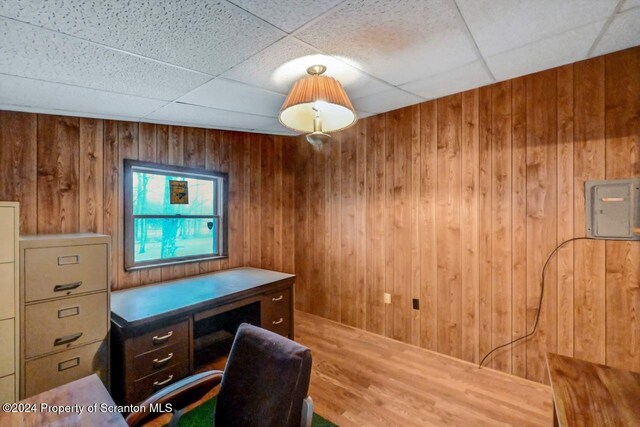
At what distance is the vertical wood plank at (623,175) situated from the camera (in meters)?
1.89

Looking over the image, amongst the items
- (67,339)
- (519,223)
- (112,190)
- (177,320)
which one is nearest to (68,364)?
(67,339)

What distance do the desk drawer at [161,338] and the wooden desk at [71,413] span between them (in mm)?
845

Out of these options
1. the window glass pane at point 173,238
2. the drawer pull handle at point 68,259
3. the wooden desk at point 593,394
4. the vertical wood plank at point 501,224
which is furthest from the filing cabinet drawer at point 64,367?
the vertical wood plank at point 501,224

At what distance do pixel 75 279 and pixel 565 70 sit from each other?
3.63 meters

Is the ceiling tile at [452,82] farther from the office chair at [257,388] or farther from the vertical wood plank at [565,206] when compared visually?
the office chair at [257,388]

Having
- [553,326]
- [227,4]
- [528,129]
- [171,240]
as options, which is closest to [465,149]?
[528,129]

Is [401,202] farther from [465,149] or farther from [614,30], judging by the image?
[614,30]

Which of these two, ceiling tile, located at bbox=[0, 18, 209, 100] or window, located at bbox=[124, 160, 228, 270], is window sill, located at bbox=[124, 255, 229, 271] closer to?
window, located at bbox=[124, 160, 228, 270]

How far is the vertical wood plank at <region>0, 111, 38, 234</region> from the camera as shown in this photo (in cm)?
204

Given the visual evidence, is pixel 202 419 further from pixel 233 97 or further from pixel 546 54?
pixel 546 54

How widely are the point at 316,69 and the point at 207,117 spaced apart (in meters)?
1.30

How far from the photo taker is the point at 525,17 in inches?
55.9

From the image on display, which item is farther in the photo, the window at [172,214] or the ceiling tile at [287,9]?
the window at [172,214]

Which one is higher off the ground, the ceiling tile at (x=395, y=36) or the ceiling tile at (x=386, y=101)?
the ceiling tile at (x=386, y=101)
